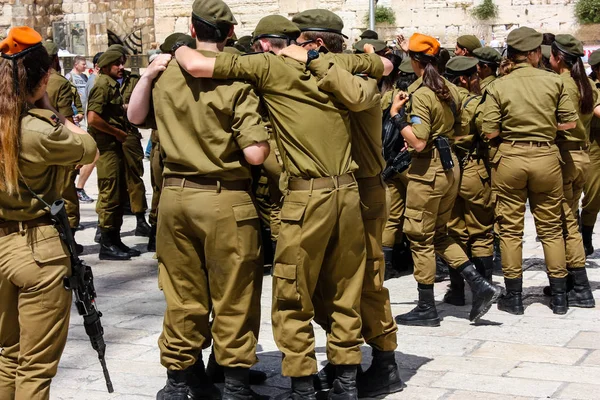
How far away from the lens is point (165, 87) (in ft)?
16.0

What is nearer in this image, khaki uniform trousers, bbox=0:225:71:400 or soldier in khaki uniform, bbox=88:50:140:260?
khaki uniform trousers, bbox=0:225:71:400

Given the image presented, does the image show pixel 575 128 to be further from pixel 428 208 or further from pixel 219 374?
pixel 219 374

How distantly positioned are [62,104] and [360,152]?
198 inches

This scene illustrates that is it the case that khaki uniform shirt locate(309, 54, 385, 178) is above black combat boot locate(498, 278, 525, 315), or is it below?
above

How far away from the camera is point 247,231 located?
4883 millimetres

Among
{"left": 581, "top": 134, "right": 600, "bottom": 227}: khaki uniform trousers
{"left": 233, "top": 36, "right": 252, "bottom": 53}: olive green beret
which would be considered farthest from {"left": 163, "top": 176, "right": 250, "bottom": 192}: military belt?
{"left": 581, "top": 134, "right": 600, "bottom": 227}: khaki uniform trousers

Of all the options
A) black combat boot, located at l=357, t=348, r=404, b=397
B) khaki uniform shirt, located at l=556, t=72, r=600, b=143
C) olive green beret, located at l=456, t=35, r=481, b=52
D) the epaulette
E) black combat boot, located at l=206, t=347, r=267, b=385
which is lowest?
black combat boot, located at l=206, t=347, r=267, b=385

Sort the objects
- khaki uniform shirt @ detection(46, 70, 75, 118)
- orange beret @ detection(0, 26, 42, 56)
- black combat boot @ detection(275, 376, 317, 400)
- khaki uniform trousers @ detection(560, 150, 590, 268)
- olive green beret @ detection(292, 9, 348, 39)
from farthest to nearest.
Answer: khaki uniform shirt @ detection(46, 70, 75, 118), khaki uniform trousers @ detection(560, 150, 590, 268), olive green beret @ detection(292, 9, 348, 39), black combat boot @ detection(275, 376, 317, 400), orange beret @ detection(0, 26, 42, 56)

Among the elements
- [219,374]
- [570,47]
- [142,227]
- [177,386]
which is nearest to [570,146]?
[570,47]

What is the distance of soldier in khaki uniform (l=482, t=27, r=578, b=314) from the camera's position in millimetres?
6891

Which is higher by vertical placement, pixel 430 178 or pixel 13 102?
pixel 13 102

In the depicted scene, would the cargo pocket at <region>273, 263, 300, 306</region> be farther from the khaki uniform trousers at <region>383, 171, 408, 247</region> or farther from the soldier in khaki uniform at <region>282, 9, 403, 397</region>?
the khaki uniform trousers at <region>383, 171, 408, 247</region>

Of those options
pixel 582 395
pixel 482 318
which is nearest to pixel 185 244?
pixel 582 395

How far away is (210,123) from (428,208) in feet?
7.60
